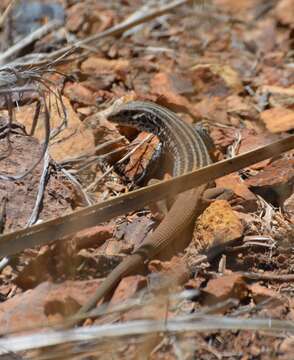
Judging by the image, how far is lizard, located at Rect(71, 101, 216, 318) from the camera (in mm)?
3672

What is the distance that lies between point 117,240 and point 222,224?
67 centimetres

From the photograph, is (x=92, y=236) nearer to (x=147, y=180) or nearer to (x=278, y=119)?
(x=147, y=180)

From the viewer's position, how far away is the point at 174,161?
211 inches

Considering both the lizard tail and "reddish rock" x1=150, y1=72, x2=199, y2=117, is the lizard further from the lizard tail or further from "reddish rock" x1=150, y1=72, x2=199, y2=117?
"reddish rock" x1=150, y1=72, x2=199, y2=117

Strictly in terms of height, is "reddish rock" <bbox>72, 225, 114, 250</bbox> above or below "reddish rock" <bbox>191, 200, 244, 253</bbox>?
above

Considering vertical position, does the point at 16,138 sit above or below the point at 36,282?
above

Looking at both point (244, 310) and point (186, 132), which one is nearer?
point (244, 310)

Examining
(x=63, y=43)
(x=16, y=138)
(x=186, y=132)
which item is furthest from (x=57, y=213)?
(x=63, y=43)

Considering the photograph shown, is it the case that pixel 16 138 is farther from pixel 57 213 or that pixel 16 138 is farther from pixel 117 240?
pixel 117 240

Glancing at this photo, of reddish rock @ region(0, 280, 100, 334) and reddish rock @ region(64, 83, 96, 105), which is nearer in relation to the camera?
reddish rock @ region(0, 280, 100, 334)

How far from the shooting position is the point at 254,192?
15.4 feet

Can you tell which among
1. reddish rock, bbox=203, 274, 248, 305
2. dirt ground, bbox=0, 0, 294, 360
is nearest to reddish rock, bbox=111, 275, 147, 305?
dirt ground, bbox=0, 0, 294, 360

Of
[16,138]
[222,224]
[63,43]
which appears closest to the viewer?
[222,224]

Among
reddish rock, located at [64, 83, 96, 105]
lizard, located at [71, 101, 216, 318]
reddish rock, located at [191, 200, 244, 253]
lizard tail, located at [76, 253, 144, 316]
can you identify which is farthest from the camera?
reddish rock, located at [64, 83, 96, 105]
